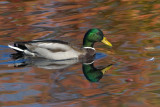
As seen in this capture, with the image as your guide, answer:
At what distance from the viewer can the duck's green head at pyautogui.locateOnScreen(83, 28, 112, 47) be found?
10891mm

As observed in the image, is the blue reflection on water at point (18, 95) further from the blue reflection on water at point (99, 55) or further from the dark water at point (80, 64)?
the blue reflection on water at point (99, 55)

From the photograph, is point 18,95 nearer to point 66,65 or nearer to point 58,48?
point 66,65

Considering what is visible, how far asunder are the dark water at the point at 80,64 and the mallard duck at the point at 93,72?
101 mm

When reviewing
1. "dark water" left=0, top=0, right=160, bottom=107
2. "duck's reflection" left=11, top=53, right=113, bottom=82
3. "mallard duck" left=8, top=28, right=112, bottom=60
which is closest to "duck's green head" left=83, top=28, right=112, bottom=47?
"mallard duck" left=8, top=28, right=112, bottom=60

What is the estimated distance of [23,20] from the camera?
13.8 m

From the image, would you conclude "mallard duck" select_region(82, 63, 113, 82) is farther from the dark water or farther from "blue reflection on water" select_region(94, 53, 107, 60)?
"blue reflection on water" select_region(94, 53, 107, 60)

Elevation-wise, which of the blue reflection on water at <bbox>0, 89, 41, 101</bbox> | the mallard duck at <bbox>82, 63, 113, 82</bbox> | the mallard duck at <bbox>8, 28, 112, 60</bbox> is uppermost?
the mallard duck at <bbox>8, 28, 112, 60</bbox>

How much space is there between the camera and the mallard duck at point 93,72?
9.06m

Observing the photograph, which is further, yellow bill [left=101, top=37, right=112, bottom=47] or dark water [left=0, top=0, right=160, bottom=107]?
yellow bill [left=101, top=37, right=112, bottom=47]

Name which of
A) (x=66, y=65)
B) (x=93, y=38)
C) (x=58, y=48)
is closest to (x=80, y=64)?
(x=66, y=65)

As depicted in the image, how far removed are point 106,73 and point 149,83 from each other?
110 centimetres

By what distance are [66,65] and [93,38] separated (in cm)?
119

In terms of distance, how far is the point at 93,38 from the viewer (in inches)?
431

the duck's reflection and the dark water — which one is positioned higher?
the dark water
